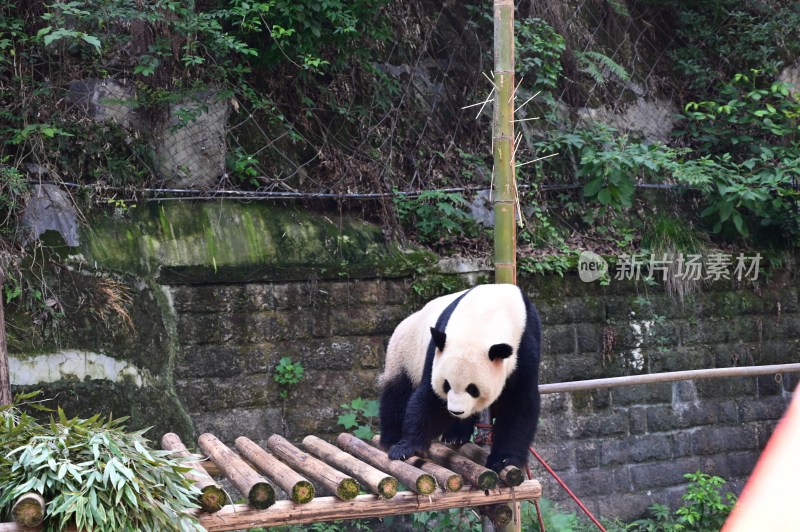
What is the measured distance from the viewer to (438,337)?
3.69 m

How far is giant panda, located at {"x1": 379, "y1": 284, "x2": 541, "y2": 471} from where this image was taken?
363 cm

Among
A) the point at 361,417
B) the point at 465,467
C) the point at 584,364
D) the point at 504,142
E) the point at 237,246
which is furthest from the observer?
the point at 584,364

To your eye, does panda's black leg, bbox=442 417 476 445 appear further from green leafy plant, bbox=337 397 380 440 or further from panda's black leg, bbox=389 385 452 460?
green leafy plant, bbox=337 397 380 440

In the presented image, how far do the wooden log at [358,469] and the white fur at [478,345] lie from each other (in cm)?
42

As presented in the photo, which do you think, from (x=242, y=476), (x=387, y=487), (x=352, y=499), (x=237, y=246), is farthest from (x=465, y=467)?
(x=237, y=246)

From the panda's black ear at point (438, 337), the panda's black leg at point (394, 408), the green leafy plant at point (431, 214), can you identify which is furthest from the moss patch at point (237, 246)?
the panda's black ear at point (438, 337)

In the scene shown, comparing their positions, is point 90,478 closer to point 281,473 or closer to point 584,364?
Answer: point 281,473

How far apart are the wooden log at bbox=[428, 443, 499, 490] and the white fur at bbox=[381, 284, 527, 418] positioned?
0.87ft

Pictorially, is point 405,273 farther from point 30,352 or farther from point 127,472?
point 127,472

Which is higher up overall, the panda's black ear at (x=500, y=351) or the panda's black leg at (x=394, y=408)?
the panda's black ear at (x=500, y=351)

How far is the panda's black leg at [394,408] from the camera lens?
4258 millimetres

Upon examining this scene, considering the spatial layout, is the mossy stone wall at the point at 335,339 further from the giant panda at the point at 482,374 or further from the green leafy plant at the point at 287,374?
the giant panda at the point at 482,374

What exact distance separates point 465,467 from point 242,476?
1.00 m

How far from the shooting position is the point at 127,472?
9.64ft
